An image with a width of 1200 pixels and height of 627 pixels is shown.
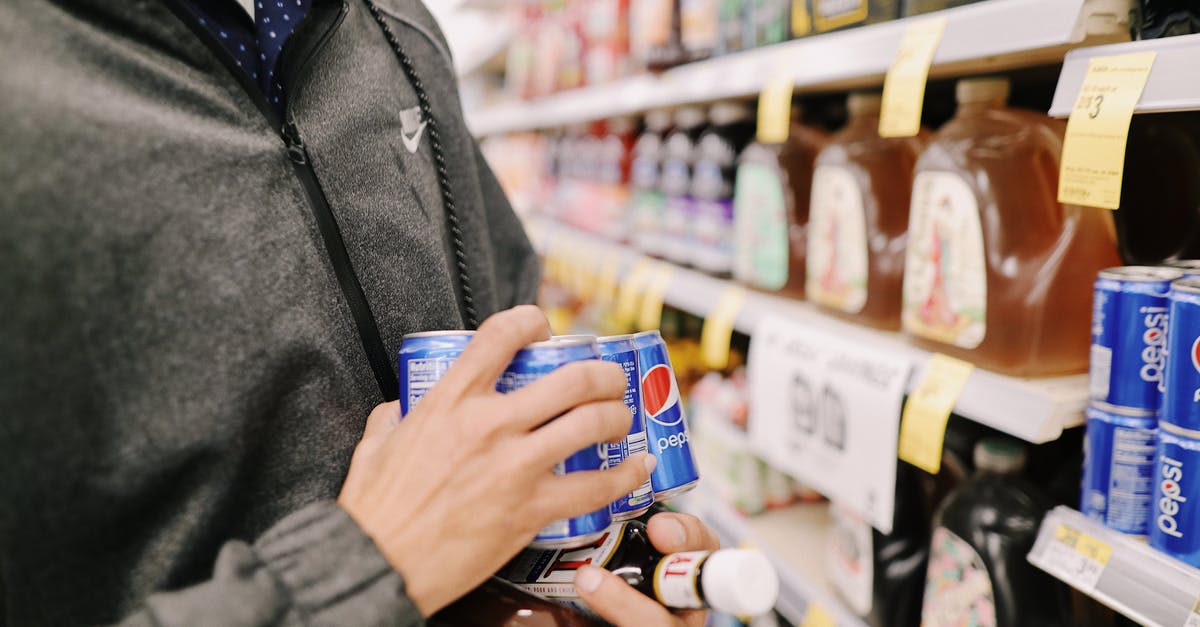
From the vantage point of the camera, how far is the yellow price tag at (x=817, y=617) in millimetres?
1358

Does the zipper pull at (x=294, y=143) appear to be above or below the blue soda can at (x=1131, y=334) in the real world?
above

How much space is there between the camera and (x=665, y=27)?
1926 millimetres

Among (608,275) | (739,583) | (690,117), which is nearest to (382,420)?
(739,583)

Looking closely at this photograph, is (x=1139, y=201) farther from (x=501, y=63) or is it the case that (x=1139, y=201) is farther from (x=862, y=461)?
(x=501, y=63)

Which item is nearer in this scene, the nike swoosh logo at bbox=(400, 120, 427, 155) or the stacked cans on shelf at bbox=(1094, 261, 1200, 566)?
the stacked cans on shelf at bbox=(1094, 261, 1200, 566)

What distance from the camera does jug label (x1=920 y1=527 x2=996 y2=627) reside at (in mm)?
1069

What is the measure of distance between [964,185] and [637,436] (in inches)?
26.7

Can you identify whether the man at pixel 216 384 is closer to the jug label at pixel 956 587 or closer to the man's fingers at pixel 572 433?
the man's fingers at pixel 572 433

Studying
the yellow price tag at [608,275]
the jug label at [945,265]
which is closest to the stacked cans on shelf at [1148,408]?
the jug label at [945,265]

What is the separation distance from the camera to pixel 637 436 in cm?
70

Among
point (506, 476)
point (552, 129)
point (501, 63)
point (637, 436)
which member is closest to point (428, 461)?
point (506, 476)

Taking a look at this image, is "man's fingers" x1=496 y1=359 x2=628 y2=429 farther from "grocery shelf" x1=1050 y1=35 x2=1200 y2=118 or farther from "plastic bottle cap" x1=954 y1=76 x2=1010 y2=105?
"plastic bottle cap" x1=954 y1=76 x2=1010 y2=105

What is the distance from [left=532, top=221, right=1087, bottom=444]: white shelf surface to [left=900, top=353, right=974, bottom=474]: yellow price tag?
16 mm

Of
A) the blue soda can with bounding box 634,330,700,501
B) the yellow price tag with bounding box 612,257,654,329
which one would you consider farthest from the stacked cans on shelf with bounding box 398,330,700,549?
the yellow price tag with bounding box 612,257,654,329
